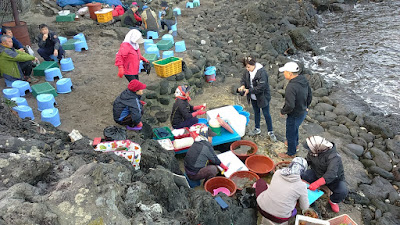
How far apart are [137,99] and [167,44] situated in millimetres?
4445

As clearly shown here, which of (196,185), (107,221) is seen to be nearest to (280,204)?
(196,185)

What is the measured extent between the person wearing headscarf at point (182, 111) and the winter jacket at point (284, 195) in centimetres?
237

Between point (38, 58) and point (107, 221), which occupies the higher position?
point (107, 221)

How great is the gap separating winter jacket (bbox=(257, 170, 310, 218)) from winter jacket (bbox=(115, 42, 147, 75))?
4.09m

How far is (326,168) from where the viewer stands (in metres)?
4.78

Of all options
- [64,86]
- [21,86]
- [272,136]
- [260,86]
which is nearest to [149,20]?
[64,86]

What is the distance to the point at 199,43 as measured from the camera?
11.6 meters

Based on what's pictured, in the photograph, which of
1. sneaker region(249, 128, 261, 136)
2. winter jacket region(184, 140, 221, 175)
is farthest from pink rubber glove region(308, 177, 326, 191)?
sneaker region(249, 128, 261, 136)

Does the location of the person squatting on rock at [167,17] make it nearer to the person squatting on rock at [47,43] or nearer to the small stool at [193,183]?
the person squatting on rock at [47,43]

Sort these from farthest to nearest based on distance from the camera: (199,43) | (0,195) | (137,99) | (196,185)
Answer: (199,43), (137,99), (196,185), (0,195)

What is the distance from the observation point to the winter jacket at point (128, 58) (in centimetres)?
663

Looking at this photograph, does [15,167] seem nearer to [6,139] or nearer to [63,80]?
[6,139]

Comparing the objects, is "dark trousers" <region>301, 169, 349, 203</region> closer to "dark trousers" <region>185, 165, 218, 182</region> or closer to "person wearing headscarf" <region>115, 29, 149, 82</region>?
"dark trousers" <region>185, 165, 218, 182</region>

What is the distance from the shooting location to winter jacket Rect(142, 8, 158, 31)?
11188 mm
